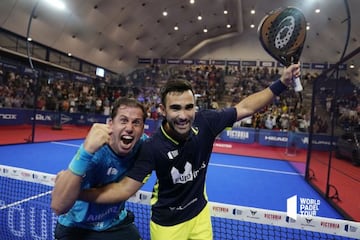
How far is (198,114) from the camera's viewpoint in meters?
2.77

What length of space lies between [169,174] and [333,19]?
87.7ft

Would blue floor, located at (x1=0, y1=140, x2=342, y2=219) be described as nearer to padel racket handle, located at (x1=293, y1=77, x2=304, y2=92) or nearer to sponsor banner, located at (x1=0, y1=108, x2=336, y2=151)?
sponsor banner, located at (x1=0, y1=108, x2=336, y2=151)

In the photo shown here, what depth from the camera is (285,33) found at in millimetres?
2537

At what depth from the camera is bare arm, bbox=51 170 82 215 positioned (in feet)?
5.67

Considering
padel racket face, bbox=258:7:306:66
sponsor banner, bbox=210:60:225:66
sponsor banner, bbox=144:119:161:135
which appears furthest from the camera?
sponsor banner, bbox=210:60:225:66

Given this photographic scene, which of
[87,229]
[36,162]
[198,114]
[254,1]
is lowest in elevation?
[36,162]

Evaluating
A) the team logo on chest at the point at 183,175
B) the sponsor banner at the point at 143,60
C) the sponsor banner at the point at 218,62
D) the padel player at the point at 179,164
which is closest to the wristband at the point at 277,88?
the padel player at the point at 179,164

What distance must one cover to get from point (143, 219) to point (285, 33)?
3.30 metres

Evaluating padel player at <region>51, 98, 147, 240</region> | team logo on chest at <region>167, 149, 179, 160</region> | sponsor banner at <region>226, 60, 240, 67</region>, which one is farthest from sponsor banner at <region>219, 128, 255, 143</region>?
sponsor banner at <region>226, 60, 240, 67</region>

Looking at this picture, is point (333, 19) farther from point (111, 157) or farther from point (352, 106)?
point (111, 157)

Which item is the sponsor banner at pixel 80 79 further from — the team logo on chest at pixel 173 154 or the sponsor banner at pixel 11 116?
the team logo on chest at pixel 173 154

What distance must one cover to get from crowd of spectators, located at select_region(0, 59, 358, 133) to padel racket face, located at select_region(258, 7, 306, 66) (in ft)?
34.2

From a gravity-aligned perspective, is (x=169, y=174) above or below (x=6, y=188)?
above

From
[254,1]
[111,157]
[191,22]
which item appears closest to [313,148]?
[111,157]
